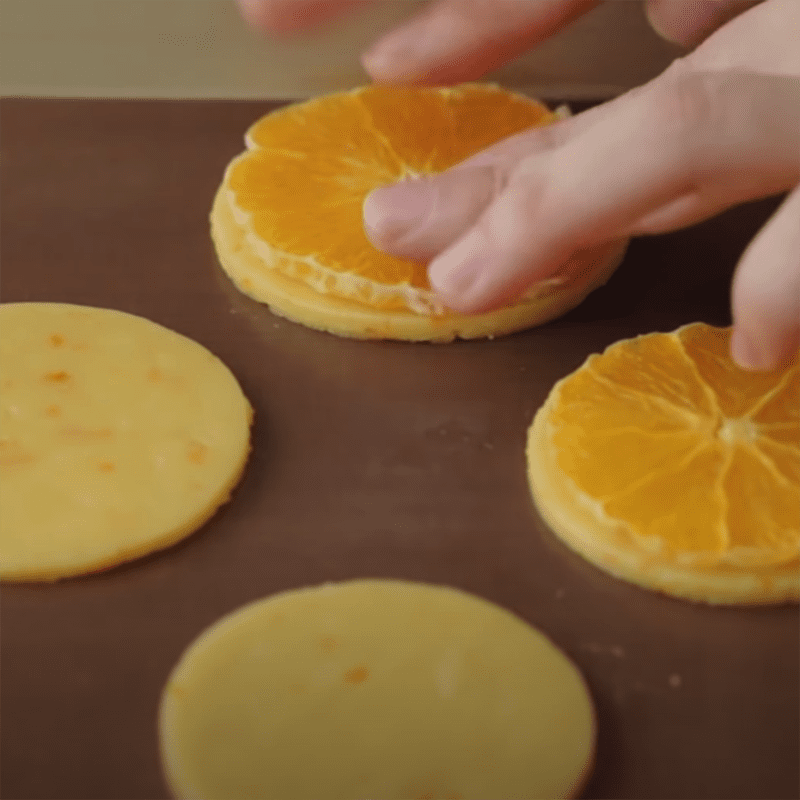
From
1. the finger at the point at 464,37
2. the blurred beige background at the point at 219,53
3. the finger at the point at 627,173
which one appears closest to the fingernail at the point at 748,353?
the finger at the point at 627,173

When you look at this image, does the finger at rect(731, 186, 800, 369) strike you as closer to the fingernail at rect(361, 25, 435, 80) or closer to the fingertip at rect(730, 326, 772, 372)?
the fingertip at rect(730, 326, 772, 372)

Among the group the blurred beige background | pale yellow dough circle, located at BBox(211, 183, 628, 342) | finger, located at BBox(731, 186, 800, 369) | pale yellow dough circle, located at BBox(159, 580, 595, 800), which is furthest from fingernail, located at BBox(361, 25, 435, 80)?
pale yellow dough circle, located at BBox(159, 580, 595, 800)

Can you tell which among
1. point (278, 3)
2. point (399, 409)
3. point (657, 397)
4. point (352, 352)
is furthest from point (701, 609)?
point (278, 3)

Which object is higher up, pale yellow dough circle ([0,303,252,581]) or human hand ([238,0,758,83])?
human hand ([238,0,758,83])

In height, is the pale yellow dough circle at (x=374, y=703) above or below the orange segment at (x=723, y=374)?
below

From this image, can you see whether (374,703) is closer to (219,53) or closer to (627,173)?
(627,173)

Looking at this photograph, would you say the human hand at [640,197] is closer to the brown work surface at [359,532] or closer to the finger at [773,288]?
the finger at [773,288]

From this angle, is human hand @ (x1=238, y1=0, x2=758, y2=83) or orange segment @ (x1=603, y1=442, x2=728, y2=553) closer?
orange segment @ (x1=603, y1=442, x2=728, y2=553)
